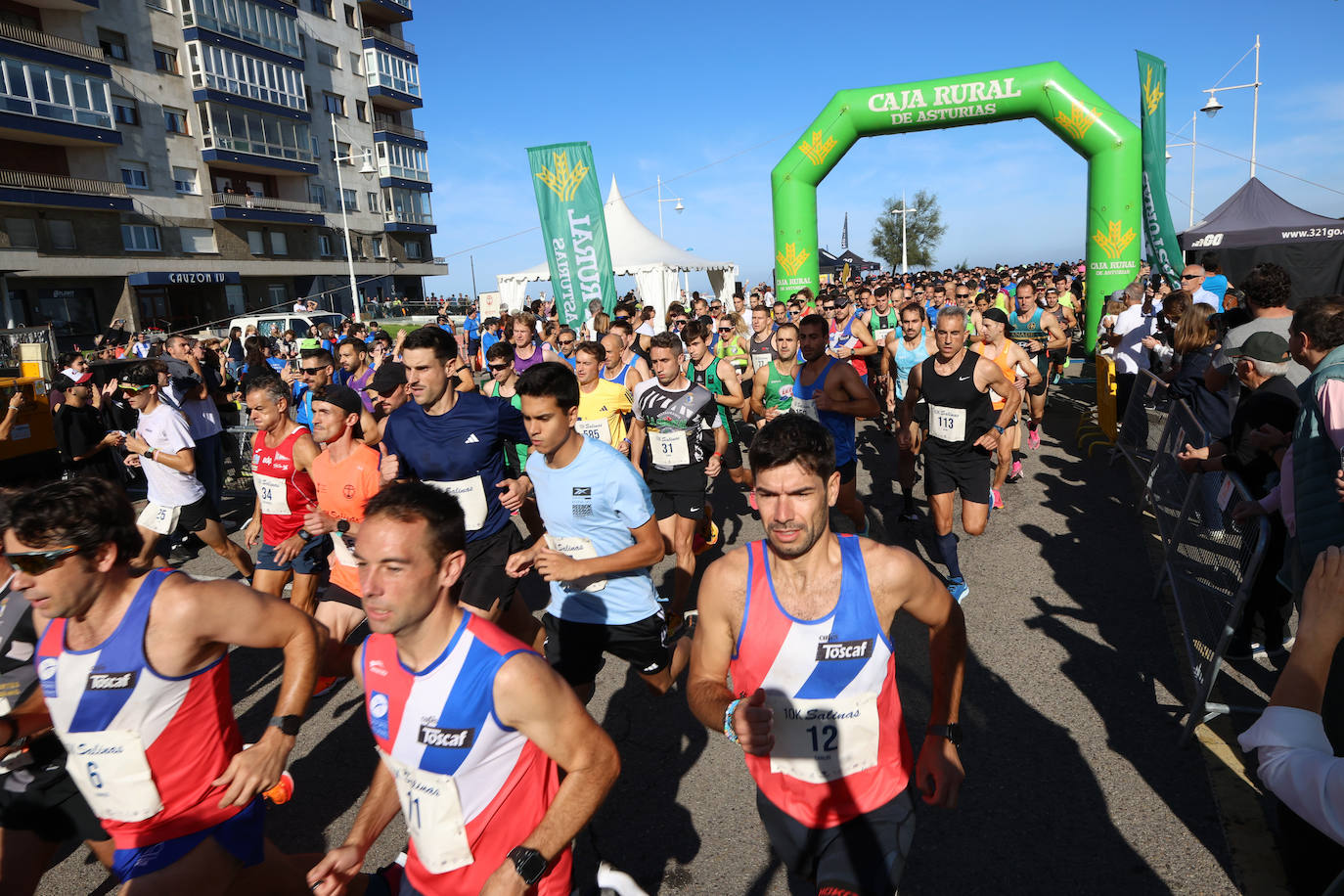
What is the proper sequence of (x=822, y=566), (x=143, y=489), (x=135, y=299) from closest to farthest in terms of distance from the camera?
1. (x=822, y=566)
2. (x=143, y=489)
3. (x=135, y=299)

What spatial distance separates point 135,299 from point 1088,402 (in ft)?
121

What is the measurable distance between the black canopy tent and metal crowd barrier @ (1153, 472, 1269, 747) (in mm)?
12980

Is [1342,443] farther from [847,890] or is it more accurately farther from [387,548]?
[387,548]

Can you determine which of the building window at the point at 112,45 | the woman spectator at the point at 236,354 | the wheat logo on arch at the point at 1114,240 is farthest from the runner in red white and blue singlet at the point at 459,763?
the building window at the point at 112,45

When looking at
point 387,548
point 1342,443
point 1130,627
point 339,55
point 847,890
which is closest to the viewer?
point 387,548

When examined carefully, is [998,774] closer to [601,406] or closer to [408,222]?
[601,406]

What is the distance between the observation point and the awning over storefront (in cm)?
3334

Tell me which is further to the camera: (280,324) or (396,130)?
(396,130)

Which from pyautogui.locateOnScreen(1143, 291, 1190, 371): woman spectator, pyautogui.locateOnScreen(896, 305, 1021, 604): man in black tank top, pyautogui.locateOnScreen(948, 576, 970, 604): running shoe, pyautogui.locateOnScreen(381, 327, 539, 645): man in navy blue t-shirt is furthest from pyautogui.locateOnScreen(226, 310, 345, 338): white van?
pyautogui.locateOnScreen(948, 576, 970, 604): running shoe

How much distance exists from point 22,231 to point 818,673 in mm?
38718

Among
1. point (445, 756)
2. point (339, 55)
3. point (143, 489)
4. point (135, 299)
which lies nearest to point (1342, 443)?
point (445, 756)

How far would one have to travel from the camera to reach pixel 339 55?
45.7 m

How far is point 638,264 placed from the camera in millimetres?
25453

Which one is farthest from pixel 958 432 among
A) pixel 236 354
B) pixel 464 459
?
pixel 236 354
